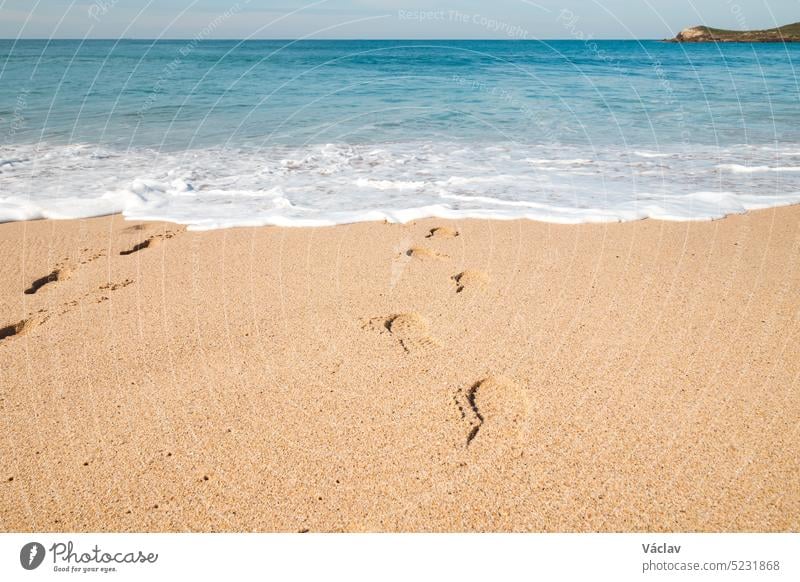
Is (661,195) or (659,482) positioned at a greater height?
(661,195)

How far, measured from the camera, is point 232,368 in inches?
141

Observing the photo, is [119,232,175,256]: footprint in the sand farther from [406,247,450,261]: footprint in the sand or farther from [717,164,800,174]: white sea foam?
[717,164,800,174]: white sea foam

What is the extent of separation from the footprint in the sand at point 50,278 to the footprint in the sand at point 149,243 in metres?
0.59

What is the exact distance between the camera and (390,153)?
9.92 meters

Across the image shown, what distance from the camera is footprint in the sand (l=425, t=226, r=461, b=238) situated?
576cm

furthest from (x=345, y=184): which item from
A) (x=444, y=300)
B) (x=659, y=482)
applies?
(x=659, y=482)

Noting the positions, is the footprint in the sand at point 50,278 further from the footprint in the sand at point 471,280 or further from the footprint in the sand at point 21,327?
the footprint in the sand at point 471,280

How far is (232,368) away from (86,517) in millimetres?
1245

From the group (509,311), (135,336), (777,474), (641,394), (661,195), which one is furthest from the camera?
(661,195)

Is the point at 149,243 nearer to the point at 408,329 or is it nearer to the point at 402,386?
the point at 408,329

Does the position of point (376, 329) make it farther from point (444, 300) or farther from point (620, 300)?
point (620, 300)

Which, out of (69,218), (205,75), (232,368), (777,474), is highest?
(205,75)

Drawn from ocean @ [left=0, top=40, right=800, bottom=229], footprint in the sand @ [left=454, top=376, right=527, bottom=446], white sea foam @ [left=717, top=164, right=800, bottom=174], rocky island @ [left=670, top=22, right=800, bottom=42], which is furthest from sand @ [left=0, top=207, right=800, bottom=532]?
rocky island @ [left=670, top=22, right=800, bottom=42]

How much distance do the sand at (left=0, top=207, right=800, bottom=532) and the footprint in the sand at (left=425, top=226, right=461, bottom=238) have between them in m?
0.16
